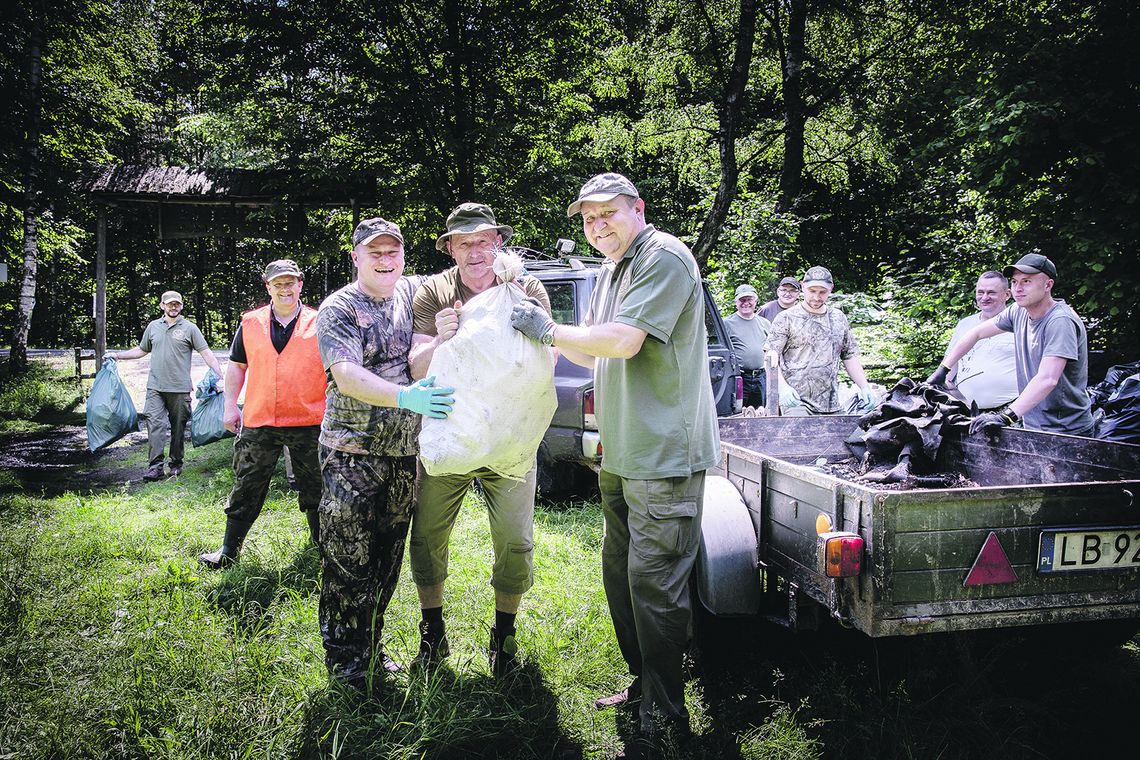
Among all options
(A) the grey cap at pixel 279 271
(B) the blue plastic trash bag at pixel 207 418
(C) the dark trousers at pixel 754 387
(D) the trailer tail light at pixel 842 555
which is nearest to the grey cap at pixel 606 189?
(D) the trailer tail light at pixel 842 555

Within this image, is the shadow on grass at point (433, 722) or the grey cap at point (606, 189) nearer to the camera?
the shadow on grass at point (433, 722)

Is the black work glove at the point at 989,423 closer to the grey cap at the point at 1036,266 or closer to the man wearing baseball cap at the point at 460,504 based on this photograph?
the grey cap at the point at 1036,266

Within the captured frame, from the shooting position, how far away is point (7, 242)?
10.1m

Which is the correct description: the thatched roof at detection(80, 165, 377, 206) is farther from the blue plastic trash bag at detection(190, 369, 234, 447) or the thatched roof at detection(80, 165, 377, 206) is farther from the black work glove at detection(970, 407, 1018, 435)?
the black work glove at detection(970, 407, 1018, 435)

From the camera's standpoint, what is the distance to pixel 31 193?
805 centimetres

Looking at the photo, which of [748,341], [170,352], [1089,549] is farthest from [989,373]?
[170,352]

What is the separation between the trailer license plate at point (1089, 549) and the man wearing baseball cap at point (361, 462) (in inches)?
92.7

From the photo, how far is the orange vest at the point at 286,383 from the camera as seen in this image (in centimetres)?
430

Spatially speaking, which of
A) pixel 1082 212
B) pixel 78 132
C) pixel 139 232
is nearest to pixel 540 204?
pixel 1082 212

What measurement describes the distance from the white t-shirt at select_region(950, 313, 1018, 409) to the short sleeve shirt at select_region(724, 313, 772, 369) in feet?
7.07

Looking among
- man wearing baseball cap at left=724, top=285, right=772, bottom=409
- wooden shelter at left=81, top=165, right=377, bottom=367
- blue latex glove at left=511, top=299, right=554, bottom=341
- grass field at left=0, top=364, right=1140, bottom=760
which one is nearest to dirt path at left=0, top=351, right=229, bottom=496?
wooden shelter at left=81, top=165, right=377, bottom=367

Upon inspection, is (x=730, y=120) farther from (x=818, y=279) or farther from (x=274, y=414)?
(x=274, y=414)

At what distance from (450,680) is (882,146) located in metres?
14.1

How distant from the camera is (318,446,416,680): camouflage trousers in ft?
9.36
